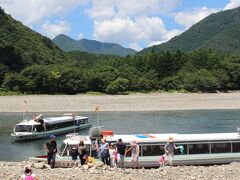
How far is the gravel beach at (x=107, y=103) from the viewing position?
274 feet

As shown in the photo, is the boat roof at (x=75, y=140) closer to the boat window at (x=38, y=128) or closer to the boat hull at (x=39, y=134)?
the boat hull at (x=39, y=134)

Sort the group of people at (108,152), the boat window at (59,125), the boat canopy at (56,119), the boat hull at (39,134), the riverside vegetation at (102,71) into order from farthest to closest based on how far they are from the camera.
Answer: the riverside vegetation at (102,71), the boat canopy at (56,119), the boat window at (59,125), the boat hull at (39,134), the group of people at (108,152)

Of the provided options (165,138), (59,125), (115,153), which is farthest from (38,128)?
(115,153)

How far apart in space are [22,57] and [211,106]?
65.1 m

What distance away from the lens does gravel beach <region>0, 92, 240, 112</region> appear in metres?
83.6

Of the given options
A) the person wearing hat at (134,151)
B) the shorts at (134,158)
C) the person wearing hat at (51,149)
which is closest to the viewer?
the person wearing hat at (51,149)

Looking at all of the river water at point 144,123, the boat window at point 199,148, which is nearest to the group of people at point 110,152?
the boat window at point 199,148

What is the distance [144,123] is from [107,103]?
26.5 m

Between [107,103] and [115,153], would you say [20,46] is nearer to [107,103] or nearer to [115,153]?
[107,103]

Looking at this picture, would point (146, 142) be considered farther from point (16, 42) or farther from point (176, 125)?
point (16, 42)

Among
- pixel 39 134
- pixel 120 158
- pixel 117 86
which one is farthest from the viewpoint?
pixel 117 86

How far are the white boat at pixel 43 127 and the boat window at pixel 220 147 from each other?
26556 millimetres

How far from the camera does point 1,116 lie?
75062 mm

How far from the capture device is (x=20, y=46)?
141m
